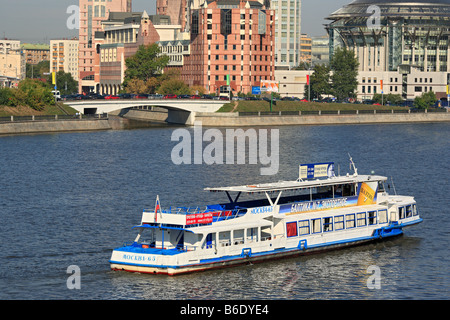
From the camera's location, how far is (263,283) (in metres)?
50.8

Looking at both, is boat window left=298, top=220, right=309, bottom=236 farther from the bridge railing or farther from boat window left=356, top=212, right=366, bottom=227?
the bridge railing

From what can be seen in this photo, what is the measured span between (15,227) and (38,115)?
315 ft

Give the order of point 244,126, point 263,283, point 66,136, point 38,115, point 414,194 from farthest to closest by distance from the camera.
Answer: point 244,126
point 38,115
point 66,136
point 414,194
point 263,283

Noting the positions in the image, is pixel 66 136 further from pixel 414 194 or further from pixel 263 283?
pixel 263 283

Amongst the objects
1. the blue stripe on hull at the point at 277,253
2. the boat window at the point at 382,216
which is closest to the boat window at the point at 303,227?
the blue stripe on hull at the point at 277,253

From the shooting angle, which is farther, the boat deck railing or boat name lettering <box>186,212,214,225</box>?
the boat deck railing

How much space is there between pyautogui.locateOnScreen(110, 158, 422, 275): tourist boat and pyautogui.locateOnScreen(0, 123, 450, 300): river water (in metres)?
0.84

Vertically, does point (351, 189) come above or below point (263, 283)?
above

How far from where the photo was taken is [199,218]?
2090 inches

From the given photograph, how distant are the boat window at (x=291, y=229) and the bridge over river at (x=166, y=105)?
114807 millimetres

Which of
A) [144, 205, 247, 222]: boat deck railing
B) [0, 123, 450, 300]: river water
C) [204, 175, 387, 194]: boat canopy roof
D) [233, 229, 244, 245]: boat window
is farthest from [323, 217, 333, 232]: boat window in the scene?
[233, 229, 244, 245]: boat window

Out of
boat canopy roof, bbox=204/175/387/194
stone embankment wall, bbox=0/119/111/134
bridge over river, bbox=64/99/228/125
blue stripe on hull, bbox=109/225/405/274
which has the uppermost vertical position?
bridge over river, bbox=64/99/228/125

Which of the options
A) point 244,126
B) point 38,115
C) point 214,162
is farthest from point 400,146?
point 38,115

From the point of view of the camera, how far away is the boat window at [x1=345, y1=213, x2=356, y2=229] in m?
60.1
